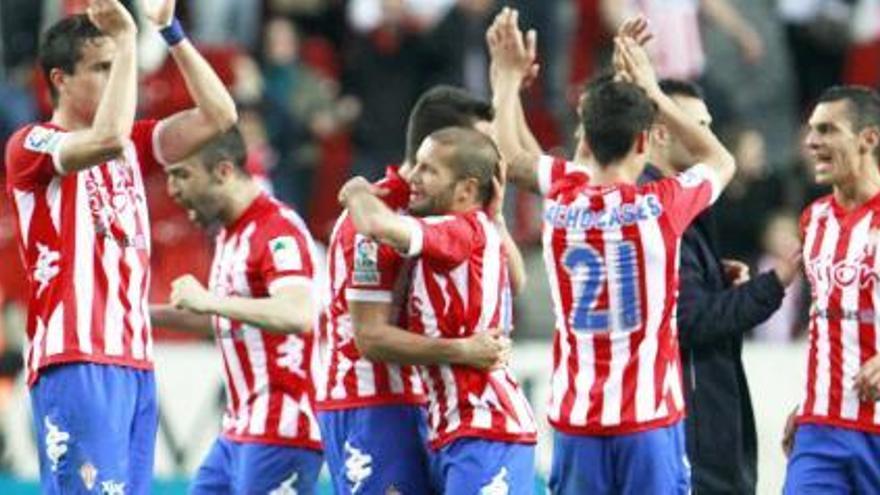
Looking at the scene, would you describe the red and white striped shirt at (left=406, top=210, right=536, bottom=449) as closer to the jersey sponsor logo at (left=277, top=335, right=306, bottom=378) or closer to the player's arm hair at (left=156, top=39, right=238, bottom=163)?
the player's arm hair at (left=156, top=39, right=238, bottom=163)

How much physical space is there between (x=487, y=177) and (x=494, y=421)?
1.01m

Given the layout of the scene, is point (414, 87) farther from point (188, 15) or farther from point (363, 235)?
point (363, 235)

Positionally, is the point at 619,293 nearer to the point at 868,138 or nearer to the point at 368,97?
the point at 868,138

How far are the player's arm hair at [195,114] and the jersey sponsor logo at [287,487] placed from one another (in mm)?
1716

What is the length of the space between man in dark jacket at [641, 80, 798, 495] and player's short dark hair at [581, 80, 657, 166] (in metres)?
0.82

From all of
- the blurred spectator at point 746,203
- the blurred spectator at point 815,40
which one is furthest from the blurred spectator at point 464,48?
the blurred spectator at point 815,40

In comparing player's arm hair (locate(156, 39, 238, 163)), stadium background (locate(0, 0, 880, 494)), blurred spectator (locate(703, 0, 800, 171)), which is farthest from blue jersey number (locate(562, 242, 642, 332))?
blurred spectator (locate(703, 0, 800, 171))

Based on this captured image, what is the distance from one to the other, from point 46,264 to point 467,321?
1.75 m

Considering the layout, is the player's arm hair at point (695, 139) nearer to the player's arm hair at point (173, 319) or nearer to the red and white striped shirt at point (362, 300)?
the red and white striped shirt at point (362, 300)

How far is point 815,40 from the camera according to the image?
2131 cm

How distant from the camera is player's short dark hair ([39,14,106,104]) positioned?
11312mm

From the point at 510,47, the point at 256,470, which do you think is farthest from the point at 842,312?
the point at 256,470

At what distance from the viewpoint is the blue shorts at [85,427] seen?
11250mm

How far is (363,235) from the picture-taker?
1125 centimetres
